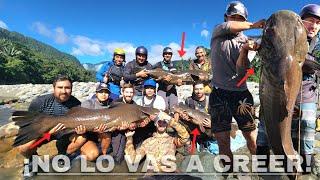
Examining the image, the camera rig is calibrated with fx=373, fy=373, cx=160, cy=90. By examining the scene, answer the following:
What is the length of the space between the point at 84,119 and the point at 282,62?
15.7 ft

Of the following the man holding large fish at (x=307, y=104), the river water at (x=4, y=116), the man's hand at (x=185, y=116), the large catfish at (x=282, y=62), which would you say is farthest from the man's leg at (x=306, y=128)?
the river water at (x=4, y=116)

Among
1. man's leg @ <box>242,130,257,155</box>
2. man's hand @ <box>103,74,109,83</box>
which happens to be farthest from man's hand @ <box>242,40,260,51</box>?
man's hand @ <box>103,74,109,83</box>

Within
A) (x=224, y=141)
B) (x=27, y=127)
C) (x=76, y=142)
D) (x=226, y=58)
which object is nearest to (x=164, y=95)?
(x=76, y=142)

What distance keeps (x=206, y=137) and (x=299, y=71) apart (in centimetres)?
508

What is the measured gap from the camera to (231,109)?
5160mm

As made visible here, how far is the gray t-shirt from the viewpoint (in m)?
4.78

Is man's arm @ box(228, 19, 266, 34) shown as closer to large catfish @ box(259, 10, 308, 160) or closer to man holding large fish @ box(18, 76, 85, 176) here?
large catfish @ box(259, 10, 308, 160)

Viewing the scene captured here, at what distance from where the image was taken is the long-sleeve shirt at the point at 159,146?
6.74 meters

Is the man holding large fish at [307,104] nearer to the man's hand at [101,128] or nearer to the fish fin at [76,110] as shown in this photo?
the man's hand at [101,128]

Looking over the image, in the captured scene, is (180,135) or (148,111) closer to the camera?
(180,135)

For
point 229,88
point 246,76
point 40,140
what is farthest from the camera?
point 40,140

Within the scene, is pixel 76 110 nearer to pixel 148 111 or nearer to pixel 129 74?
pixel 148 111

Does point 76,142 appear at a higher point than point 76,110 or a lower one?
lower

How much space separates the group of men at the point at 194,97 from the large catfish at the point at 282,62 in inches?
12.0
